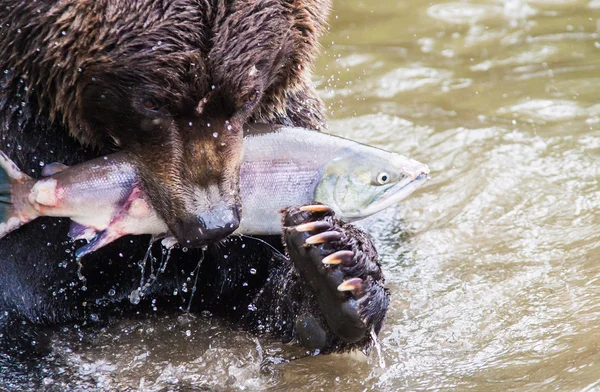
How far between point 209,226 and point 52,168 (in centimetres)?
82

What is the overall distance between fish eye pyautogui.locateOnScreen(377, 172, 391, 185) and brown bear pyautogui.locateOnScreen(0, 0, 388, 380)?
255 millimetres

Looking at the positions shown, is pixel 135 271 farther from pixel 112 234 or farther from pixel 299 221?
pixel 299 221

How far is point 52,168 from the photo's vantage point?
4.22 m

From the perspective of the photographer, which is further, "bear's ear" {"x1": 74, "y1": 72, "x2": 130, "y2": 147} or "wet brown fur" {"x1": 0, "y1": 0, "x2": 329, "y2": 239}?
"bear's ear" {"x1": 74, "y1": 72, "x2": 130, "y2": 147}

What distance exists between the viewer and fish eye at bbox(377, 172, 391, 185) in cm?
436

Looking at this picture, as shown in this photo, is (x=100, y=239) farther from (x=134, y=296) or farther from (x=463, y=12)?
(x=463, y=12)

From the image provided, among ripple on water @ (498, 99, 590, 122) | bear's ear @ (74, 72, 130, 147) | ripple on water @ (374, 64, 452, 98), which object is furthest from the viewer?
ripple on water @ (374, 64, 452, 98)

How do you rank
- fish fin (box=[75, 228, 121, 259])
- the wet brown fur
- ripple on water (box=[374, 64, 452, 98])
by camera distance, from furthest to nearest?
ripple on water (box=[374, 64, 452, 98]) < fish fin (box=[75, 228, 121, 259]) < the wet brown fur

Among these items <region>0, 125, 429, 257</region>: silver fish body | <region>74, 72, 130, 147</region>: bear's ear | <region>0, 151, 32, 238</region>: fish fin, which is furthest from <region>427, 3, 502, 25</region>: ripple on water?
<region>0, 151, 32, 238</region>: fish fin

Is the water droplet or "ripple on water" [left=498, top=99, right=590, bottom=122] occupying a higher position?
the water droplet

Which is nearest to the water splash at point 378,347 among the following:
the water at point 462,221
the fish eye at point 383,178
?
the water at point 462,221

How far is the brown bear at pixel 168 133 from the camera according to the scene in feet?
12.5

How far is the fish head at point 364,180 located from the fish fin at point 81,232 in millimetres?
969

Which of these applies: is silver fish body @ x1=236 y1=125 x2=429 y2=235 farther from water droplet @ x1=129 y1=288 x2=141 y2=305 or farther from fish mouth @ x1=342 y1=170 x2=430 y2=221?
water droplet @ x1=129 y1=288 x2=141 y2=305
